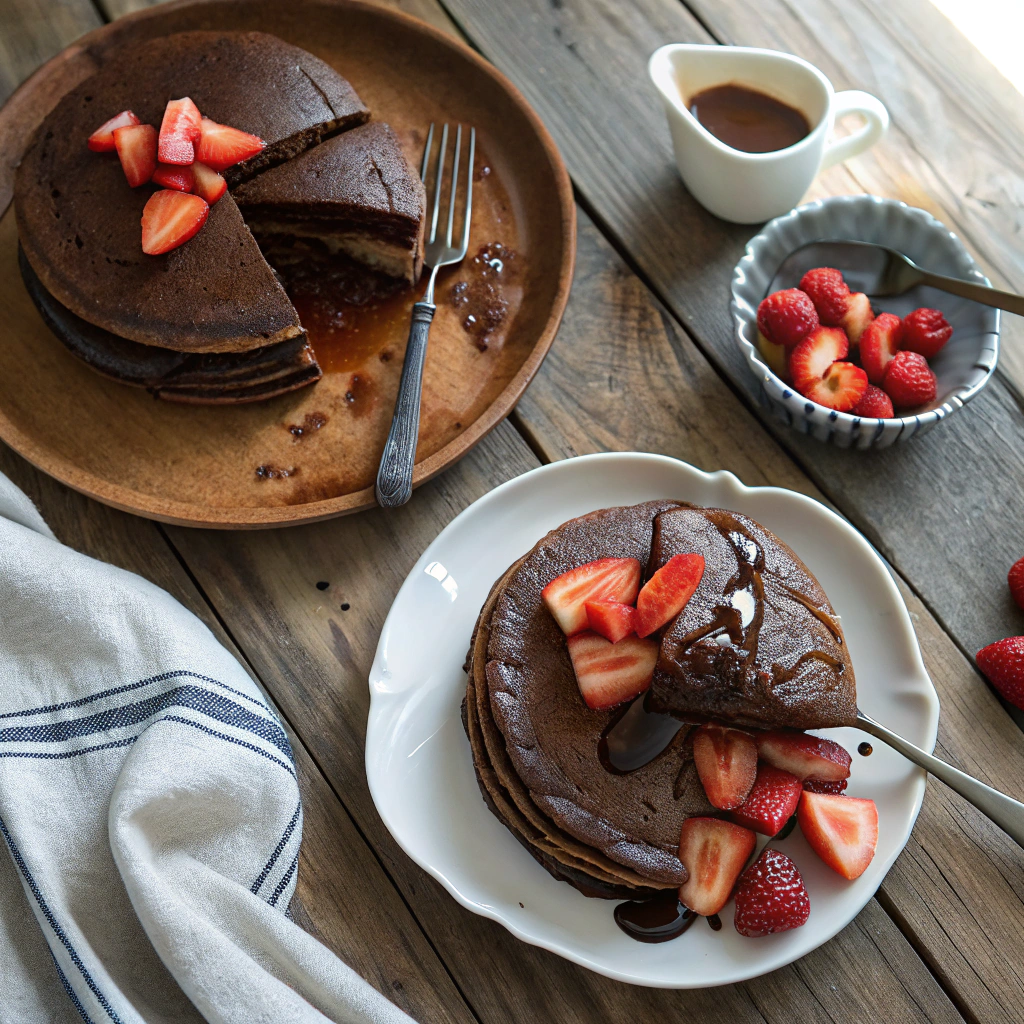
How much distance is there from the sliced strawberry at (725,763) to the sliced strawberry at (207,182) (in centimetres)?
151

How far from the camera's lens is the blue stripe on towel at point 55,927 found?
5.14ft

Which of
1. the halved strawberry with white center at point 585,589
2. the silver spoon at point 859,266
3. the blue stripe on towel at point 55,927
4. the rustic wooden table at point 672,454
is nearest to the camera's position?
the blue stripe on towel at point 55,927

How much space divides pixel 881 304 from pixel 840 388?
310mm

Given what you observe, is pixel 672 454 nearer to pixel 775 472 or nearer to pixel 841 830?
pixel 775 472

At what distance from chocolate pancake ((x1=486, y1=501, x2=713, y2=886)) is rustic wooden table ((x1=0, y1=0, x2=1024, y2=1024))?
36 cm

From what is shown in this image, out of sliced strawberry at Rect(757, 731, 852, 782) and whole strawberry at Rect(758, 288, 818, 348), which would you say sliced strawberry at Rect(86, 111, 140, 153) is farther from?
sliced strawberry at Rect(757, 731, 852, 782)

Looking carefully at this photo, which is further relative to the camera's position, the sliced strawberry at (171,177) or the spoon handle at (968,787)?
the sliced strawberry at (171,177)

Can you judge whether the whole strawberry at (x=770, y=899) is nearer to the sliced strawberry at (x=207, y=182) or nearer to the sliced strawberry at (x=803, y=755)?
the sliced strawberry at (x=803, y=755)

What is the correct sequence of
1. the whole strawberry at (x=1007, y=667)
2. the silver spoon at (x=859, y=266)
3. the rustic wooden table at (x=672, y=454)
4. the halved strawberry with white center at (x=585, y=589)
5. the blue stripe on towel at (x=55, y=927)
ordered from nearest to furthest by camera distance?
the blue stripe on towel at (x=55, y=927)
the halved strawberry with white center at (x=585, y=589)
the rustic wooden table at (x=672, y=454)
the whole strawberry at (x=1007, y=667)
the silver spoon at (x=859, y=266)

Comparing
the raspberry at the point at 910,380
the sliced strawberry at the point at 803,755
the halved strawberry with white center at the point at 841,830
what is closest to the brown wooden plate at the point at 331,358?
the raspberry at the point at 910,380

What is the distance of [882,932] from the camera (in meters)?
1.80

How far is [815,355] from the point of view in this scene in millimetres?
1982

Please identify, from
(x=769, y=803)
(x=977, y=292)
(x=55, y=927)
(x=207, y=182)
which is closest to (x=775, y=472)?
(x=977, y=292)

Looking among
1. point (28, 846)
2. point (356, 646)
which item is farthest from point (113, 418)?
point (28, 846)
